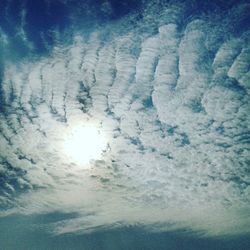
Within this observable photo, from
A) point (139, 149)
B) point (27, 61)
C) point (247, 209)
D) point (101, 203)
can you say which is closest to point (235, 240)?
point (247, 209)

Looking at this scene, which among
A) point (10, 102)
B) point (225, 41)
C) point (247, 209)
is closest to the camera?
point (225, 41)

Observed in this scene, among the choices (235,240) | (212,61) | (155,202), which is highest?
(212,61)

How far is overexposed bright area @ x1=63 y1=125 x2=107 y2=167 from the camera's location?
501 cm

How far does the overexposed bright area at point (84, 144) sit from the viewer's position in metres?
5.01

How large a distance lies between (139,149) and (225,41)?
8.90 ft

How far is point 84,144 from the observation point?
17.6 feet

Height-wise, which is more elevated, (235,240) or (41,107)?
(41,107)

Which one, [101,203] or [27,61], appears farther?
[101,203]

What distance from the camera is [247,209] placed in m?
8.54

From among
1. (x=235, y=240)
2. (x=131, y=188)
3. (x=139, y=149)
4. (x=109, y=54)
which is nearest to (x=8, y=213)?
(x=131, y=188)

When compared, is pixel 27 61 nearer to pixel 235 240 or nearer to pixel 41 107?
pixel 41 107

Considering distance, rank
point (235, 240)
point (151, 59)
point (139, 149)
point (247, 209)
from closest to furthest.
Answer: point (151, 59) < point (139, 149) < point (247, 209) < point (235, 240)

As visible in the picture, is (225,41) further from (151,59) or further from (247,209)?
(247,209)

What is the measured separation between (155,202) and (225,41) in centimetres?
546
